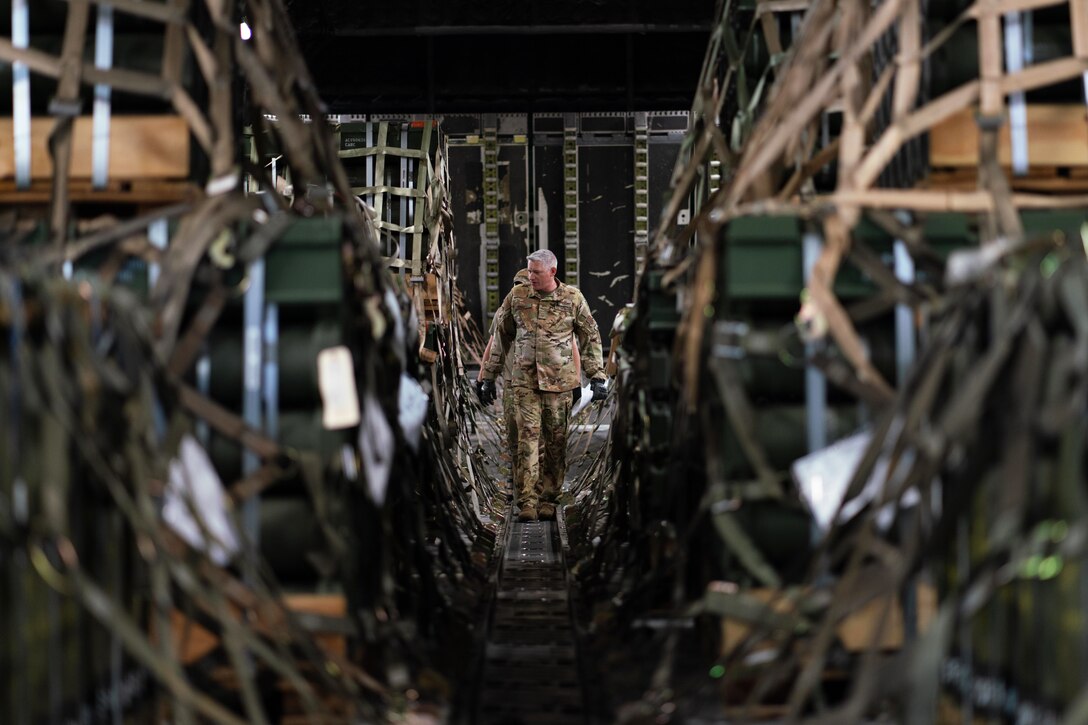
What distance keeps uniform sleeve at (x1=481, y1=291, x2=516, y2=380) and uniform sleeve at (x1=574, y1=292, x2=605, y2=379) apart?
1.62ft

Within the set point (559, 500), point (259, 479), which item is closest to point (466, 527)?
point (559, 500)

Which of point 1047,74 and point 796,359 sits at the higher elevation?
point 1047,74

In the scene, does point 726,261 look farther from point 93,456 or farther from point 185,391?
point 93,456

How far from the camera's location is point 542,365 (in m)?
8.29

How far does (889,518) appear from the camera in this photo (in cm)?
319

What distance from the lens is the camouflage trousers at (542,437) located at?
825 cm

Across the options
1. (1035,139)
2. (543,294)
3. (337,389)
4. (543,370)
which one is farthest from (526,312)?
(337,389)

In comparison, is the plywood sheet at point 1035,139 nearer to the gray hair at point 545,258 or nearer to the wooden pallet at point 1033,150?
the wooden pallet at point 1033,150

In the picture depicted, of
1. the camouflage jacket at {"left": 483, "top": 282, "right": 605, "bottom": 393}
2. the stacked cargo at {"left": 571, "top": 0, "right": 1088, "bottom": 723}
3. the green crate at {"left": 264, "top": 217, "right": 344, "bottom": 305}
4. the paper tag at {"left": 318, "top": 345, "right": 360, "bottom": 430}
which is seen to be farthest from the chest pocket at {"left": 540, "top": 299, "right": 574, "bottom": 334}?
the paper tag at {"left": 318, "top": 345, "right": 360, "bottom": 430}

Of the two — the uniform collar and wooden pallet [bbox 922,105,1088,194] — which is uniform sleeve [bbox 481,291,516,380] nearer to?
the uniform collar

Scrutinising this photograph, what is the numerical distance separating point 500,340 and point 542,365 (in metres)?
0.49

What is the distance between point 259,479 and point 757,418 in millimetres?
1518

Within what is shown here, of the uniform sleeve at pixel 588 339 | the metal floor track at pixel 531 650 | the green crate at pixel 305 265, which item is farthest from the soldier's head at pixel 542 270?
the green crate at pixel 305 265

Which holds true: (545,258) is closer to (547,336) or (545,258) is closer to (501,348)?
(547,336)
